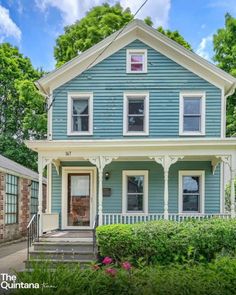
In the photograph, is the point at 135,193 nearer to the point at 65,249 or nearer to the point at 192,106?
the point at 192,106

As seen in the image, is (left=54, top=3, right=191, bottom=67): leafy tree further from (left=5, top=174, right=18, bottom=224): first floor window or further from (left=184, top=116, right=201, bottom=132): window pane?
(left=184, top=116, right=201, bottom=132): window pane

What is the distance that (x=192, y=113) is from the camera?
1502 centimetres

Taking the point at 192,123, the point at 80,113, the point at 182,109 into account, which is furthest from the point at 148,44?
the point at 80,113

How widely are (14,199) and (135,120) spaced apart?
772 centimetres

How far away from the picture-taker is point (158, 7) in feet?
35.3

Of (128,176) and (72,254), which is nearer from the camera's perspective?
(72,254)

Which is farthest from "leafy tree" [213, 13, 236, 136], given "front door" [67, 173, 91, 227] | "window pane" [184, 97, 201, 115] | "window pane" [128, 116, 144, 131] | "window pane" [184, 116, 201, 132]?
"front door" [67, 173, 91, 227]

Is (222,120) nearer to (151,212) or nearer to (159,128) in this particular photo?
(159,128)

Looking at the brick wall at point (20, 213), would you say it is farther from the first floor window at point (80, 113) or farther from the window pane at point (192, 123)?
the window pane at point (192, 123)

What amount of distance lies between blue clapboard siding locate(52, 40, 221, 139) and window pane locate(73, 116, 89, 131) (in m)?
0.32

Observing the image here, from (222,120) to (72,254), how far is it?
7.00 metres

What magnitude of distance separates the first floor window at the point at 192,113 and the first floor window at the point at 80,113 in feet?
10.6

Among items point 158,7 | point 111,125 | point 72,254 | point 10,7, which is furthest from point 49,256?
point 158,7

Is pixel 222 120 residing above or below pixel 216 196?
above
